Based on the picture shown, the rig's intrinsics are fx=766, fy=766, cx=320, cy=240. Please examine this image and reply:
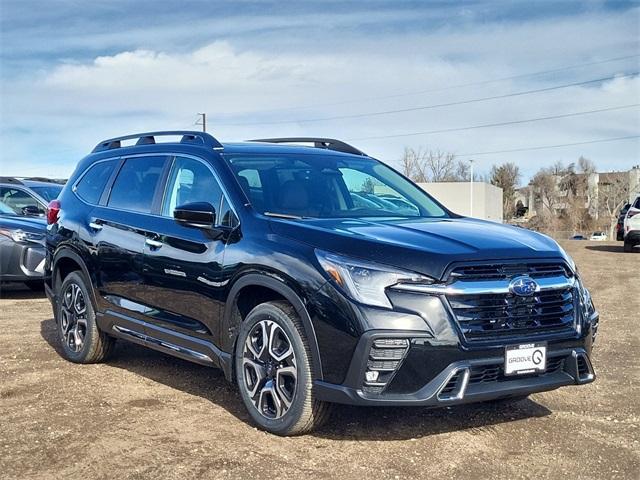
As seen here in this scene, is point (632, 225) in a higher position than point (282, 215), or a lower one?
lower

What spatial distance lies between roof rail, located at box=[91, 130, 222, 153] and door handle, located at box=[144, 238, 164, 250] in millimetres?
798

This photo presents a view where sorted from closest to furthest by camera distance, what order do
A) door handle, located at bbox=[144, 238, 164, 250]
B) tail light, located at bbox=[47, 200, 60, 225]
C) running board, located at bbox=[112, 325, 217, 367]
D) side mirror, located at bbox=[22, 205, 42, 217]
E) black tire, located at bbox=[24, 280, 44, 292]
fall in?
running board, located at bbox=[112, 325, 217, 367]
door handle, located at bbox=[144, 238, 164, 250]
tail light, located at bbox=[47, 200, 60, 225]
side mirror, located at bbox=[22, 205, 42, 217]
black tire, located at bbox=[24, 280, 44, 292]

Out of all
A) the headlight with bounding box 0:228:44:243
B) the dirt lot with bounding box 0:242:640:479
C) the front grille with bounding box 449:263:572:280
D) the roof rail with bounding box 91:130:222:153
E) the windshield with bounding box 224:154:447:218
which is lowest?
the dirt lot with bounding box 0:242:640:479

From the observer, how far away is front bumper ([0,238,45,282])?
35.2 ft

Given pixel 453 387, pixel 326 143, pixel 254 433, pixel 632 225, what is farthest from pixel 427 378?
pixel 632 225

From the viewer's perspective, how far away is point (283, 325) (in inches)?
177

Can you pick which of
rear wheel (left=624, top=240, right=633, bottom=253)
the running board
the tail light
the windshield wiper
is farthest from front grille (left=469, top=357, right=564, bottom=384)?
rear wheel (left=624, top=240, right=633, bottom=253)

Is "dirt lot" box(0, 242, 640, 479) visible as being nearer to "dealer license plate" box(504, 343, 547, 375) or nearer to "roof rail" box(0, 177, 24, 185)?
"dealer license plate" box(504, 343, 547, 375)

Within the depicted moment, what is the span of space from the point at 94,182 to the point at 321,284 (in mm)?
3459

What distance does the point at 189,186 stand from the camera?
5656 mm

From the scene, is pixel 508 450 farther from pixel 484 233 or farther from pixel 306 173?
pixel 306 173

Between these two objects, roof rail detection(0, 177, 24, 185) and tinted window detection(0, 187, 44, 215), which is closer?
tinted window detection(0, 187, 44, 215)

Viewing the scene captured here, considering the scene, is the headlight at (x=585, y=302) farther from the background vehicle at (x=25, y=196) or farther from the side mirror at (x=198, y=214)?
the background vehicle at (x=25, y=196)

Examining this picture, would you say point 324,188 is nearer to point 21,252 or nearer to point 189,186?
point 189,186
